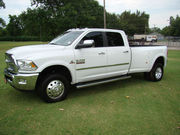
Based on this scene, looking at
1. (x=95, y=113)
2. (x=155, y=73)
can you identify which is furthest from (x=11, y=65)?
(x=155, y=73)

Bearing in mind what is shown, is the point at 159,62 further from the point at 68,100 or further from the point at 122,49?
the point at 68,100

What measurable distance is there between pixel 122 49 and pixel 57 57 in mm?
2281

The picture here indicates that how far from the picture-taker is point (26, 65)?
11.6ft

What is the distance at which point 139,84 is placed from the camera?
5914mm

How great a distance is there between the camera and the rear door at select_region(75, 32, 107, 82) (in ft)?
13.9

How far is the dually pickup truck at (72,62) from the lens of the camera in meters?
3.61

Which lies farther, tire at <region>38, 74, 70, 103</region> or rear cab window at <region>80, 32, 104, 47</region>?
rear cab window at <region>80, 32, 104, 47</region>

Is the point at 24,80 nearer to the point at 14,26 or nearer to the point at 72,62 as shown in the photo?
the point at 72,62

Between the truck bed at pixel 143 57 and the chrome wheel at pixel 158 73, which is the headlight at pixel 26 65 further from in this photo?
the chrome wheel at pixel 158 73

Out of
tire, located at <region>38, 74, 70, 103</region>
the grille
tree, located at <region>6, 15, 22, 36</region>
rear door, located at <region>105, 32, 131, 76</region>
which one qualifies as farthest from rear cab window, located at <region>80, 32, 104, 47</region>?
tree, located at <region>6, 15, 22, 36</region>

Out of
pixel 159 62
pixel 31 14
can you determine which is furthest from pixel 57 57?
pixel 31 14

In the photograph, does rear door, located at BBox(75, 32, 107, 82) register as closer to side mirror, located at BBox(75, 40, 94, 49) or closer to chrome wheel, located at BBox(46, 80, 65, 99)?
side mirror, located at BBox(75, 40, 94, 49)

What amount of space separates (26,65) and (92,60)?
5.84 feet

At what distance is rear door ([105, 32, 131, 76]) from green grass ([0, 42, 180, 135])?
0.72 metres
